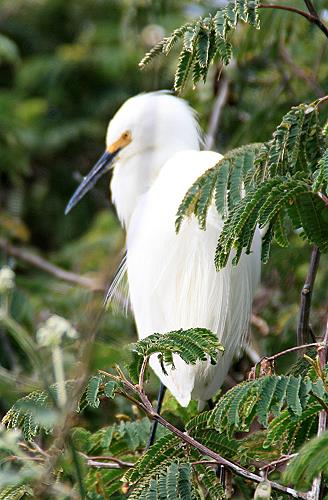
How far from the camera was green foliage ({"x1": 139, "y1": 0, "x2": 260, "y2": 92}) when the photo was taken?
1749mm

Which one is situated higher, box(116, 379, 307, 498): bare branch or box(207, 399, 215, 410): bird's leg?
box(116, 379, 307, 498): bare branch

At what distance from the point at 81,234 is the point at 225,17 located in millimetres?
3484

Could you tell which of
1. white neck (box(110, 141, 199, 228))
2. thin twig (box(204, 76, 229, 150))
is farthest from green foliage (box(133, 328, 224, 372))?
thin twig (box(204, 76, 229, 150))

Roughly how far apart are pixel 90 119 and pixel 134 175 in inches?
103

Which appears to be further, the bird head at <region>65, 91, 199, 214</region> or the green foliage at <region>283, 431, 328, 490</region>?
the bird head at <region>65, 91, 199, 214</region>

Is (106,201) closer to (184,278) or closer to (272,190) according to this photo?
(184,278)

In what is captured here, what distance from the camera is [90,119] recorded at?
550 centimetres

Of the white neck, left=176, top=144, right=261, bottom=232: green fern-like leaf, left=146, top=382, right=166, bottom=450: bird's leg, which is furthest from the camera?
the white neck

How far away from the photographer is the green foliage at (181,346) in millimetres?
1596

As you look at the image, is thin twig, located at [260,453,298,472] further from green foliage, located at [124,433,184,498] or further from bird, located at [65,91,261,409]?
bird, located at [65,91,261,409]

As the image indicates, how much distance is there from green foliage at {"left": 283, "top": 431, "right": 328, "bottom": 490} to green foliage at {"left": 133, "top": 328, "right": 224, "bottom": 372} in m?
0.29

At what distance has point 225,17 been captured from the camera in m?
1.76

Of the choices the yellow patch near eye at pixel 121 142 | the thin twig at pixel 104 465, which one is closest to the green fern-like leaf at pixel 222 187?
the thin twig at pixel 104 465

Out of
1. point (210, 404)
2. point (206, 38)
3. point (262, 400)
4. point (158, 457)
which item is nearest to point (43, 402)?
point (158, 457)
